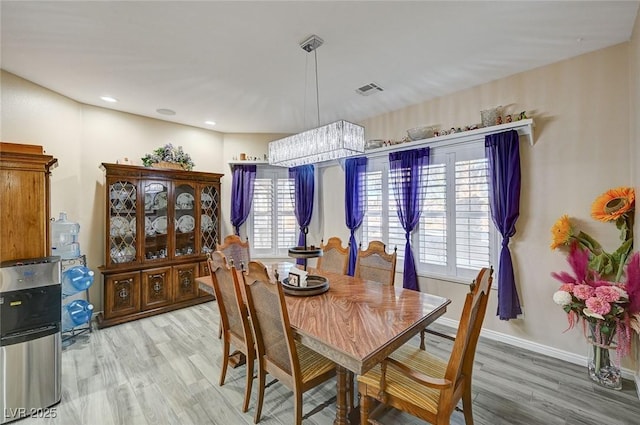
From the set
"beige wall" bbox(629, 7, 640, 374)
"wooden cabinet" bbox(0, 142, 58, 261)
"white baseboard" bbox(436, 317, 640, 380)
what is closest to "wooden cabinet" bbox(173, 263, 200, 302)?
"wooden cabinet" bbox(0, 142, 58, 261)

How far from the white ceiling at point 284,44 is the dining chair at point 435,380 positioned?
1.98 m

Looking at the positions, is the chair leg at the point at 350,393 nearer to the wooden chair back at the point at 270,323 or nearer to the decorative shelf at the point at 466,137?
the wooden chair back at the point at 270,323

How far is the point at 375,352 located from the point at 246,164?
4.25 meters

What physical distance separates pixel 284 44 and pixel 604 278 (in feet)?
11.8

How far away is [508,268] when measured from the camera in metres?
2.94

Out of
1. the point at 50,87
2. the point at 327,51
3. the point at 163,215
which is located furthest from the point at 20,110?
the point at 327,51

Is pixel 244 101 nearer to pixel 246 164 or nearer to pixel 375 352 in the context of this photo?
pixel 246 164

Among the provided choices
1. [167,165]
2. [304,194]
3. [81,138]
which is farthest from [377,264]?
[81,138]

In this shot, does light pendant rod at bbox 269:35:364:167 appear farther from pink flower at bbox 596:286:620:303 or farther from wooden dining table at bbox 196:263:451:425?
pink flower at bbox 596:286:620:303

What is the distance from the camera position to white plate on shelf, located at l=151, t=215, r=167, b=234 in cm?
410

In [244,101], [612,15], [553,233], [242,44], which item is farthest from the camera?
[244,101]

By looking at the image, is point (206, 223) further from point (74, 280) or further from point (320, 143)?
point (320, 143)

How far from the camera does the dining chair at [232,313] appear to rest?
2.03m

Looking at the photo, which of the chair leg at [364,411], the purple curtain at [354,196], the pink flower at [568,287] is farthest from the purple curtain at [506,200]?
the chair leg at [364,411]
